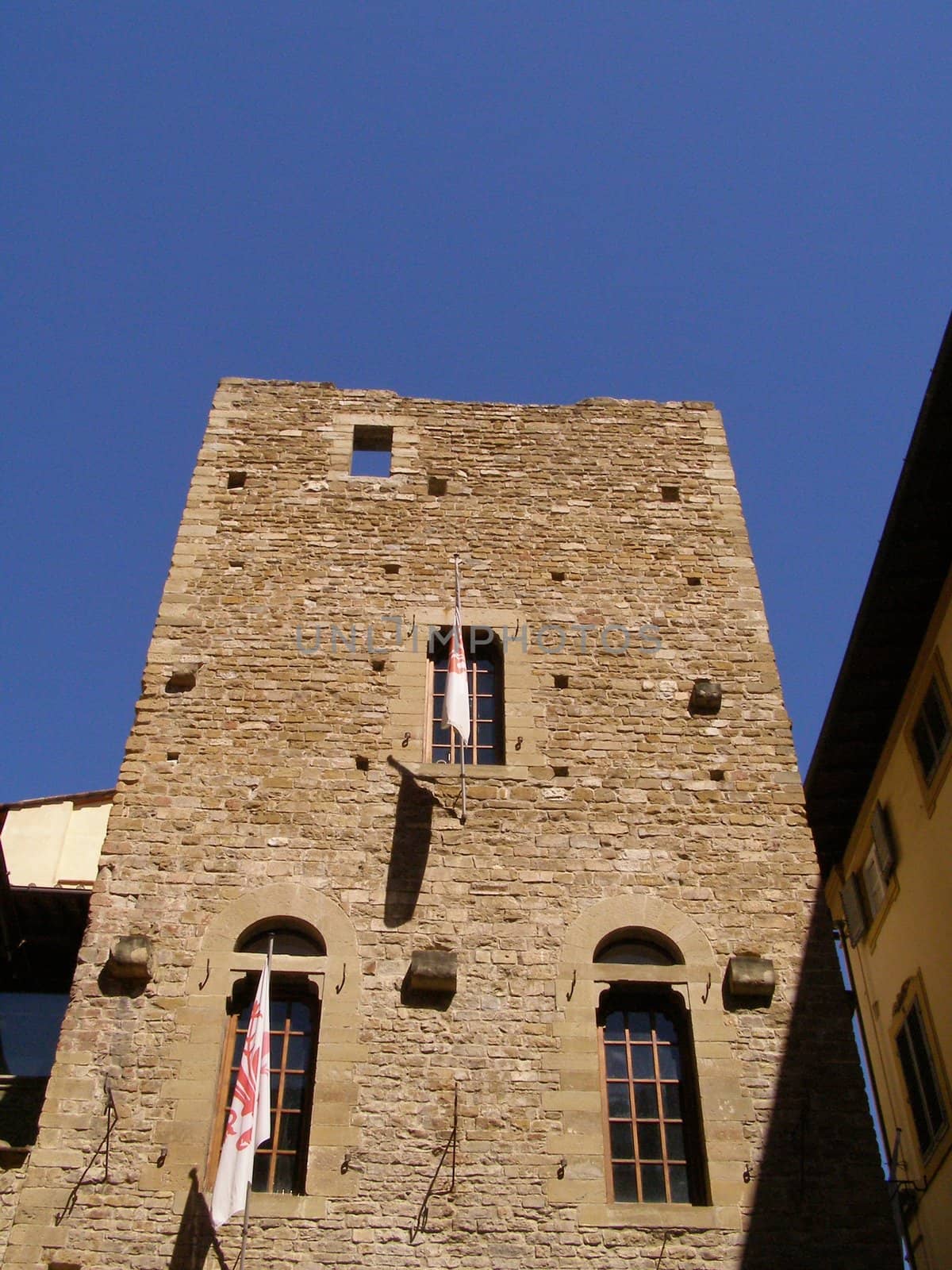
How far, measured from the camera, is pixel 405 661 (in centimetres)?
1154

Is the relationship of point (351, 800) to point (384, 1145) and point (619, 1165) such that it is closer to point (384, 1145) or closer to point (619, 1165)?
point (384, 1145)

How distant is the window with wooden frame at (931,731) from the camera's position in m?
11.3

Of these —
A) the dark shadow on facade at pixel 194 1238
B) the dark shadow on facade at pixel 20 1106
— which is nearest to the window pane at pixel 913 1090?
the dark shadow on facade at pixel 194 1238

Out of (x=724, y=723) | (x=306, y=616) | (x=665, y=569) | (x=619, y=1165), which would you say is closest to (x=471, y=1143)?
(x=619, y=1165)

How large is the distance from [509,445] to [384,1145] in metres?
7.88

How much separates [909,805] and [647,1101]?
4837mm

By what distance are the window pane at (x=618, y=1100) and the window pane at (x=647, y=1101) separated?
64 millimetres

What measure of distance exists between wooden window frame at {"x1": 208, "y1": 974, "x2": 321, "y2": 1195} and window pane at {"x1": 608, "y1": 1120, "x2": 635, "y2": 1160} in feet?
6.99

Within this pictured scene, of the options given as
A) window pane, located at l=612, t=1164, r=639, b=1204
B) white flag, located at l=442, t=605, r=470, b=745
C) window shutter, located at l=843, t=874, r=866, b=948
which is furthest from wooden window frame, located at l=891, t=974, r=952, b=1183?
white flag, located at l=442, t=605, r=470, b=745

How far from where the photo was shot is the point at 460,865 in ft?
32.7

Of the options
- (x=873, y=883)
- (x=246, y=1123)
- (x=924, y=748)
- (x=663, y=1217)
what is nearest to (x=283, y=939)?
(x=246, y=1123)

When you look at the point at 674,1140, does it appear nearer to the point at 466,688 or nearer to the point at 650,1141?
the point at 650,1141

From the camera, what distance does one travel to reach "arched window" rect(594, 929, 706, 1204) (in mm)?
8586

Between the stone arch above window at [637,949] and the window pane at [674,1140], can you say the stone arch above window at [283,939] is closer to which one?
the stone arch above window at [637,949]
